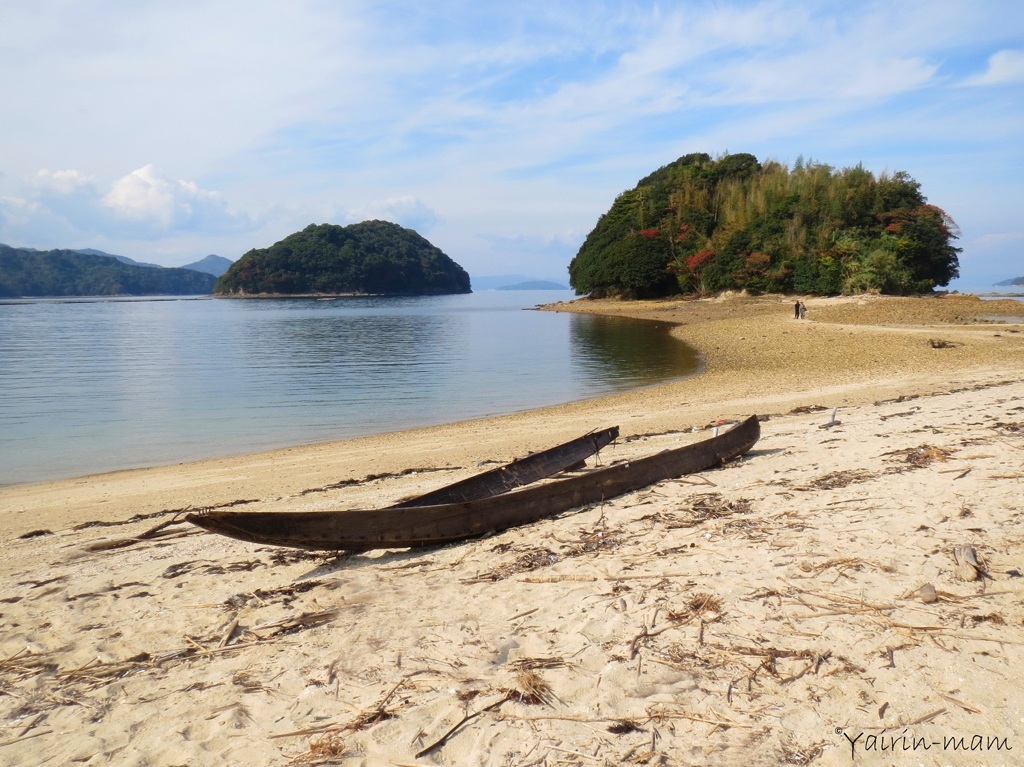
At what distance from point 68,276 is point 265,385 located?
522ft

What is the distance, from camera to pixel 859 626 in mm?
3365

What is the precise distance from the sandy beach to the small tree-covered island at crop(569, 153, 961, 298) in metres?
35.2

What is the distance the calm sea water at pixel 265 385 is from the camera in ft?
38.3

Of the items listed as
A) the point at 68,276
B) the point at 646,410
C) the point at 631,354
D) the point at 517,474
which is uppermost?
the point at 68,276

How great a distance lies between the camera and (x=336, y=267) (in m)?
126

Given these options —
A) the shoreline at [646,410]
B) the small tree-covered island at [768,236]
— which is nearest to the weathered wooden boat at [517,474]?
the shoreline at [646,410]

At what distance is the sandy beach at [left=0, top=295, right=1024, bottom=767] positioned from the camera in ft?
9.16

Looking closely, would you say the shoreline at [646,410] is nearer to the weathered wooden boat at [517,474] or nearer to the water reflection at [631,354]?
the water reflection at [631,354]

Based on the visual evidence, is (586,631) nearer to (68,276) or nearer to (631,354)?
(631,354)

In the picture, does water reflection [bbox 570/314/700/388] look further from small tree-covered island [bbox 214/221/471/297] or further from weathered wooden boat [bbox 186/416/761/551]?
small tree-covered island [bbox 214/221/471/297]

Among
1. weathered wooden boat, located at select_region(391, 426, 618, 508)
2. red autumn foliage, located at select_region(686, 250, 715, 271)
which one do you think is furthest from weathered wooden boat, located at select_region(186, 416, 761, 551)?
red autumn foliage, located at select_region(686, 250, 715, 271)

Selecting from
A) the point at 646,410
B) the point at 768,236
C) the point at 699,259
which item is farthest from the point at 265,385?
the point at 699,259

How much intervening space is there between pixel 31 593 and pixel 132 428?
29.3 ft

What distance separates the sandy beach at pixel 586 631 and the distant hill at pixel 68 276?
167 metres
